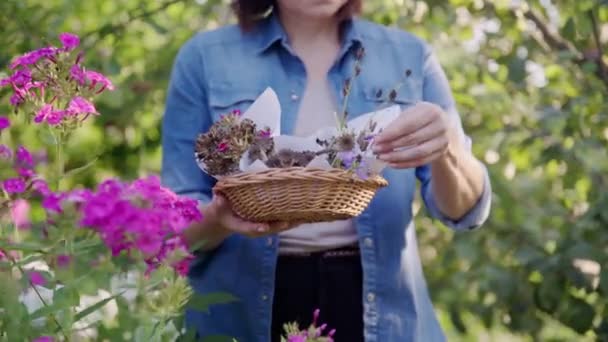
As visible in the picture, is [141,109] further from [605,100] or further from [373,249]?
[373,249]

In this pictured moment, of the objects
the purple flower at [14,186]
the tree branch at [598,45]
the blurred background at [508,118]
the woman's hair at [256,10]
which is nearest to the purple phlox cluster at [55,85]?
the purple flower at [14,186]

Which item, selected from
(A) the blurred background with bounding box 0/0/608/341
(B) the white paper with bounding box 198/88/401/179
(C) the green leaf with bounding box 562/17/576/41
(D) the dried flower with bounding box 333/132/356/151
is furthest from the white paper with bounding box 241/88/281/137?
(C) the green leaf with bounding box 562/17/576/41

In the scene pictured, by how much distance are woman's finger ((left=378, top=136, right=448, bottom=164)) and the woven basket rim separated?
0.05 meters

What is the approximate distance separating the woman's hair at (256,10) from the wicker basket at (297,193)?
52 centimetres

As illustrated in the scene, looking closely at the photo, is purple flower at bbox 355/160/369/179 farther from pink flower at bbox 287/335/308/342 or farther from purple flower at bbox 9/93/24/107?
purple flower at bbox 9/93/24/107

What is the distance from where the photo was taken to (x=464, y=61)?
391 cm

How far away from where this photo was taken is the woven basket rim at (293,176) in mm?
1811

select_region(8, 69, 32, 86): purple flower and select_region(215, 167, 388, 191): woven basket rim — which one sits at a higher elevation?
select_region(8, 69, 32, 86): purple flower

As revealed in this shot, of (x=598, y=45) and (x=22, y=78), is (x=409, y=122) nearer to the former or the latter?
(x=22, y=78)

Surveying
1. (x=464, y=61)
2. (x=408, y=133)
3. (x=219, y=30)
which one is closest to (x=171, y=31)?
(x=464, y=61)

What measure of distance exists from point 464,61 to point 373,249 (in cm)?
187

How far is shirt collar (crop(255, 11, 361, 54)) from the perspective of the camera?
227cm

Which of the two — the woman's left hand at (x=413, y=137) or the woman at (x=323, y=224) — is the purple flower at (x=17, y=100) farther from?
the woman's left hand at (x=413, y=137)

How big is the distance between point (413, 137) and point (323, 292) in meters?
0.38
